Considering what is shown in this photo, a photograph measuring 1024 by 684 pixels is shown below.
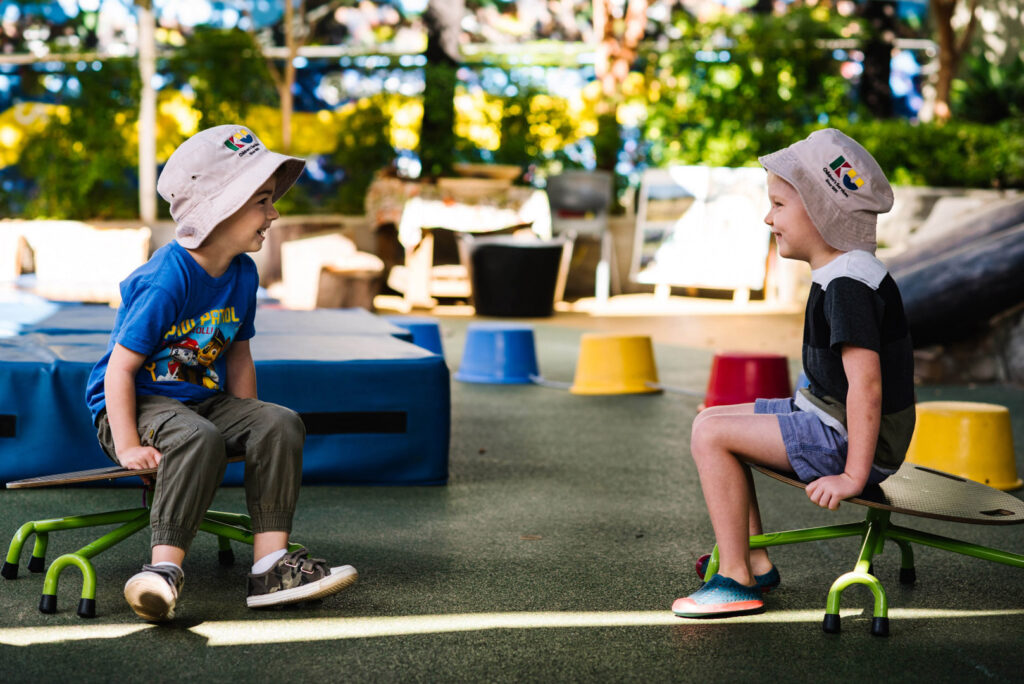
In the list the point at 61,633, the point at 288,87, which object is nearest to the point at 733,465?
the point at 61,633

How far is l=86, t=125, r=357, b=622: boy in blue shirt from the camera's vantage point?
9.30 feet

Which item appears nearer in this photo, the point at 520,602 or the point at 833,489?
the point at 833,489

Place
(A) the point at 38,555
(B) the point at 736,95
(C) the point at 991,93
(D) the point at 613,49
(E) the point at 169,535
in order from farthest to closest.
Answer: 1. (C) the point at 991,93
2. (D) the point at 613,49
3. (B) the point at 736,95
4. (A) the point at 38,555
5. (E) the point at 169,535

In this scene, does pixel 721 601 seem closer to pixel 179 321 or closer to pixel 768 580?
pixel 768 580

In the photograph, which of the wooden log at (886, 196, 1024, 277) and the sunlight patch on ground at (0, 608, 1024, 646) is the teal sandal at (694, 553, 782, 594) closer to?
the sunlight patch on ground at (0, 608, 1024, 646)

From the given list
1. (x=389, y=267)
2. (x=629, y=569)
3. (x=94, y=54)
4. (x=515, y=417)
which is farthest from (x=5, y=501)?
(x=94, y=54)

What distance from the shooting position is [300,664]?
8.45 feet

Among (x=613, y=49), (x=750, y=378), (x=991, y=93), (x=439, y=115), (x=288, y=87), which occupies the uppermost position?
(x=613, y=49)

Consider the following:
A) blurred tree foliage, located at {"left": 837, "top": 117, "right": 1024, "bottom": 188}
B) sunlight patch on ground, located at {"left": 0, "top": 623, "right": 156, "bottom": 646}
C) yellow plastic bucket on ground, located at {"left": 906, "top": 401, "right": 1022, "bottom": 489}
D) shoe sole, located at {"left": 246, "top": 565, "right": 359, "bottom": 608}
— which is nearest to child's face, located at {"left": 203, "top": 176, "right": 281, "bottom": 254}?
shoe sole, located at {"left": 246, "top": 565, "right": 359, "bottom": 608}

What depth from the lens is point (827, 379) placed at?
287 centimetres

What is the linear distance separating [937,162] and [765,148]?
5.70ft

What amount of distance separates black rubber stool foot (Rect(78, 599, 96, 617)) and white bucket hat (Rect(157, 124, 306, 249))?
85cm

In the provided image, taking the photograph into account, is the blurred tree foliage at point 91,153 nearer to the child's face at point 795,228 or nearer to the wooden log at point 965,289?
the wooden log at point 965,289

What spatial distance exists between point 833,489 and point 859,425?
0.15m
